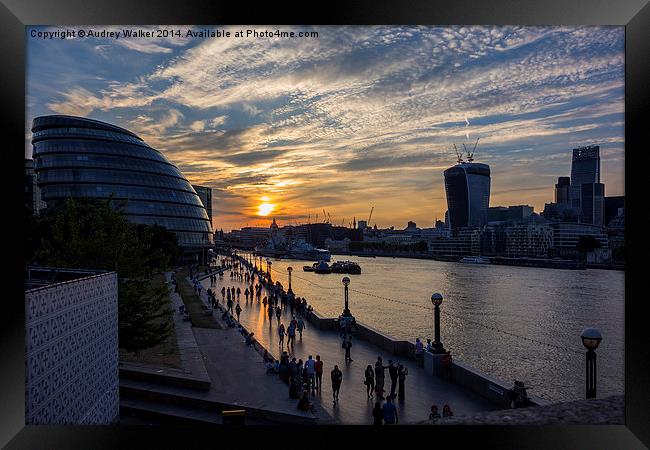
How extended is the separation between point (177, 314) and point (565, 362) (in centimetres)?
1548

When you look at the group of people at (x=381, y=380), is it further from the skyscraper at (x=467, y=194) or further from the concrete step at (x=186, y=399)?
the skyscraper at (x=467, y=194)

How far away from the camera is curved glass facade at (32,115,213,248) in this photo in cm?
5331

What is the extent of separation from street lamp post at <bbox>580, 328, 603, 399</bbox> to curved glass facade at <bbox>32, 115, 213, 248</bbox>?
163 feet

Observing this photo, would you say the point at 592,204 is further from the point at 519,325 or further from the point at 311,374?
the point at 311,374

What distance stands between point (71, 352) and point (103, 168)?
171 feet

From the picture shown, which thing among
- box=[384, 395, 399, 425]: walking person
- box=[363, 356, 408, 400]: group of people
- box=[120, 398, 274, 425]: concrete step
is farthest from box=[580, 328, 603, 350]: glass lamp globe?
box=[120, 398, 274, 425]: concrete step

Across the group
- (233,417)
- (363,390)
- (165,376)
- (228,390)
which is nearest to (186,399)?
(228,390)

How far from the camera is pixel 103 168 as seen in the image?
54125mm

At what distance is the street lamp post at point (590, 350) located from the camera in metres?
6.95

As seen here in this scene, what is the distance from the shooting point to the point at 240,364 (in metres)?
13.1
